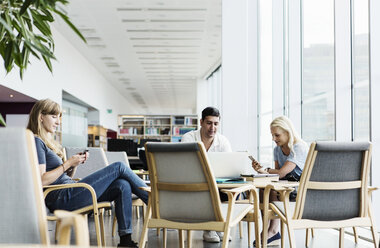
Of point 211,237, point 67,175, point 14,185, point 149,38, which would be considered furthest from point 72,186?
point 149,38

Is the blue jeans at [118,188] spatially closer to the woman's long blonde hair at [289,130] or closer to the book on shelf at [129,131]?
the woman's long blonde hair at [289,130]

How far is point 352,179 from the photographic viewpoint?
2.52 metres

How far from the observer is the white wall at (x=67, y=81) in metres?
8.39

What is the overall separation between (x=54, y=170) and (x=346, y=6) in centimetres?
364

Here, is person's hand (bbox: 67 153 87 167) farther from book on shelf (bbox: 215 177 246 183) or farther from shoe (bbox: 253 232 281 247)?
shoe (bbox: 253 232 281 247)

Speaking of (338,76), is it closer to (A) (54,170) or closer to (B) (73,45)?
(A) (54,170)

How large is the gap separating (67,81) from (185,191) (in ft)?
29.9

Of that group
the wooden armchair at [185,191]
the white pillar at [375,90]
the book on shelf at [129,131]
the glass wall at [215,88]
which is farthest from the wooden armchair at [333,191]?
the book on shelf at [129,131]

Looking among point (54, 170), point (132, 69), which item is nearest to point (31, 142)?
point (54, 170)

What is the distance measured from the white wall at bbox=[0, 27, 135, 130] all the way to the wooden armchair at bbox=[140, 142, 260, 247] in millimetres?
3138

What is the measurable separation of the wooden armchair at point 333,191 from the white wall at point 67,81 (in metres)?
3.69

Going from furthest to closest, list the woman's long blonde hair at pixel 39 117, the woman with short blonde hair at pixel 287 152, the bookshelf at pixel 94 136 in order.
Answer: the bookshelf at pixel 94 136, the woman with short blonde hair at pixel 287 152, the woman's long blonde hair at pixel 39 117

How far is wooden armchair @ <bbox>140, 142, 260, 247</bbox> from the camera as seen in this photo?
7.86 feet

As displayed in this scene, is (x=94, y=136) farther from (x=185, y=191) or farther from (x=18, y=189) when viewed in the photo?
(x=18, y=189)
